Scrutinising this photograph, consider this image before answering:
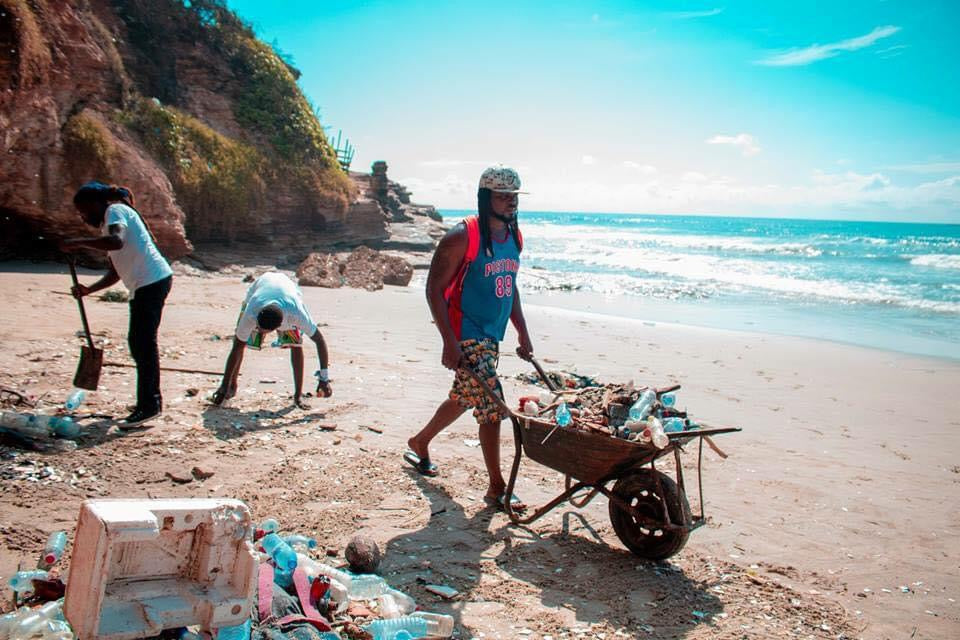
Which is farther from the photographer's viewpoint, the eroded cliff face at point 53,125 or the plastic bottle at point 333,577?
the eroded cliff face at point 53,125

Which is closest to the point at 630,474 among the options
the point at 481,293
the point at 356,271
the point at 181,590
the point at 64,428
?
the point at 481,293

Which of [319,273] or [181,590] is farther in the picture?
[319,273]

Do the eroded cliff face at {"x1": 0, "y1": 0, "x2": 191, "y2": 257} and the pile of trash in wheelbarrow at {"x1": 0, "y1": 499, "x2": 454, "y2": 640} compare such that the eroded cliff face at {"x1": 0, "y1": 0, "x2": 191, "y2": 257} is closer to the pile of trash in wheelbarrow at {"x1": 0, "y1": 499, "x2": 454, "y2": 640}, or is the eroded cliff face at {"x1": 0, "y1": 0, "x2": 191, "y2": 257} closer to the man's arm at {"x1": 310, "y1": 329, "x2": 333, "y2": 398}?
the man's arm at {"x1": 310, "y1": 329, "x2": 333, "y2": 398}

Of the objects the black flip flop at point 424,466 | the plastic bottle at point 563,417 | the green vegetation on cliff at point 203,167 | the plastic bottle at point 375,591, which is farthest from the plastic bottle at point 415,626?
the green vegetation on cliff at point 203,167

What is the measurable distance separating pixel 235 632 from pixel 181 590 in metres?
0.31

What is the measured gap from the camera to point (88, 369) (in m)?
4.72

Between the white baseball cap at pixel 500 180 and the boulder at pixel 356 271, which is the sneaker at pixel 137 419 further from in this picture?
the boulder at pixel 356 271

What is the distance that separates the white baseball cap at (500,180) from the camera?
151 inches

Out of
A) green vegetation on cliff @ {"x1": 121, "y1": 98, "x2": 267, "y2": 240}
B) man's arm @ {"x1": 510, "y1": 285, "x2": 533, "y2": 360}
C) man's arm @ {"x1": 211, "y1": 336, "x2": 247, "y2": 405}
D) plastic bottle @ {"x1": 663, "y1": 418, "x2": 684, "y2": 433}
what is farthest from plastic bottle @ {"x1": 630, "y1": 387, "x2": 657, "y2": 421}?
green vegetation on cliff @ {"x1": 121, "y1": 98, "x2": 267, "y2": 240}

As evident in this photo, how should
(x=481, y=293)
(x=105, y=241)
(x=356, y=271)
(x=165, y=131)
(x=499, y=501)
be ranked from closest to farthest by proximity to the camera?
(x=481, y=293)
(x=499, y=501)
(x=105, y=241)
(x=165, y=131)
(x=356, y=271)

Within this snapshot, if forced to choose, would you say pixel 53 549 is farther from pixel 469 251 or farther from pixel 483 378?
pixel 469 251

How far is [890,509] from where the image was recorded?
4.61m

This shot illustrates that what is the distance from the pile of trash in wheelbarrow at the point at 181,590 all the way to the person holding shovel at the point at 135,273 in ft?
6.98

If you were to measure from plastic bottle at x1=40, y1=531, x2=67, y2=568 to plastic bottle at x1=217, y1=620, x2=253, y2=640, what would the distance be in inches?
43.4
